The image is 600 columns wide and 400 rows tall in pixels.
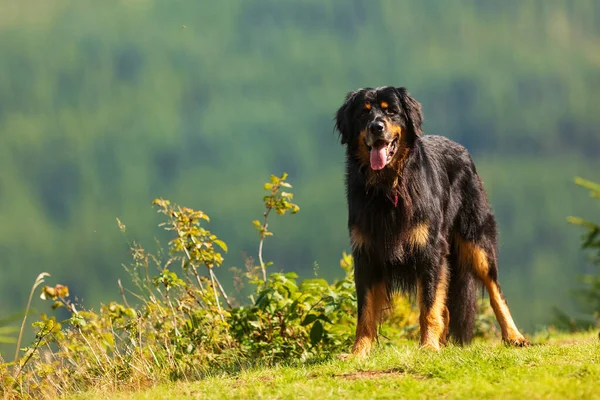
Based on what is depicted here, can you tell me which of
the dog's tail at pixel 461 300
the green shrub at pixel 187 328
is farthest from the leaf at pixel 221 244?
the dog's tail at pixel 461 300

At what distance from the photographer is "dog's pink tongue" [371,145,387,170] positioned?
586 cm

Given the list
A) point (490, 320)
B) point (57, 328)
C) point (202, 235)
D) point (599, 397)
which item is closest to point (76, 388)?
point (57, 328)

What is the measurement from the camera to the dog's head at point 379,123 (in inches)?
230

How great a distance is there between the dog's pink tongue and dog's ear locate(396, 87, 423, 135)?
34cm

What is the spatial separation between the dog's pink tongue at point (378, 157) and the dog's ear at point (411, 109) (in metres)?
0.34

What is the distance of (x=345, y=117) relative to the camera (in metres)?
6.07

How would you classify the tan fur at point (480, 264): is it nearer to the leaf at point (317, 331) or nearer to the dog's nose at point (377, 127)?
the leaf at point (317, 331)

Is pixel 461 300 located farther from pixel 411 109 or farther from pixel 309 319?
pixel 411 109

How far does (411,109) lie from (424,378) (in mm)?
2144

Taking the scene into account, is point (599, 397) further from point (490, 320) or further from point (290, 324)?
point (490, 320)

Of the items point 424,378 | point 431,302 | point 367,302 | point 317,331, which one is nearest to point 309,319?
point 317,331

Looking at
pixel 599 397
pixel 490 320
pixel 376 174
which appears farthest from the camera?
pixel 490 320

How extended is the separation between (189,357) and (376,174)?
80.2 inches

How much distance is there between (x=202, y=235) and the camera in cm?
688
